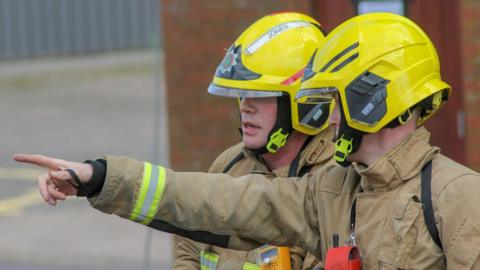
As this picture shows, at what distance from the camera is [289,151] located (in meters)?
4.29

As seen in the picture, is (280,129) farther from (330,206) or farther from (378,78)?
(378,78)

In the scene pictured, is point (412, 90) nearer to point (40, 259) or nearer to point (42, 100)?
point (40, 259)

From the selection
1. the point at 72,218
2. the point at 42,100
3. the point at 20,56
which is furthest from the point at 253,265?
the point at 20,56

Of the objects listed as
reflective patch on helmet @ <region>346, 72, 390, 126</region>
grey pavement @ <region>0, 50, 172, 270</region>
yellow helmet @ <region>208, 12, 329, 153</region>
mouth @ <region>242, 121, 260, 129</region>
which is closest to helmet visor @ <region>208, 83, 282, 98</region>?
yellow helmet @ <region>208, 12, 329, 153</region>

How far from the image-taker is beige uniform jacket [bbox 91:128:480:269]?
3.14 meters

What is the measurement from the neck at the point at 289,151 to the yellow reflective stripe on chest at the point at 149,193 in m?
0.98

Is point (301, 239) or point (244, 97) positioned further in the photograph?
point (244, 97)

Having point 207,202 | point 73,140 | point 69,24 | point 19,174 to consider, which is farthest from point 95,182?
point 69,24

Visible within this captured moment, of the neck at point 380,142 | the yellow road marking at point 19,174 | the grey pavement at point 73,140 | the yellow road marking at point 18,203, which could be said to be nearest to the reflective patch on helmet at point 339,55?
the neck at point 380,142

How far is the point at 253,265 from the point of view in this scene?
4.12 metres

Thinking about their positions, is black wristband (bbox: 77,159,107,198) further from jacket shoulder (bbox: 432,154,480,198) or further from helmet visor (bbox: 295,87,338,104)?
jacket shoulder (bbox: 432,154,480,198)

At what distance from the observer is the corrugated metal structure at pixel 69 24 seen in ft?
60.0

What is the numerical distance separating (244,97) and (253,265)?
1.99 feet

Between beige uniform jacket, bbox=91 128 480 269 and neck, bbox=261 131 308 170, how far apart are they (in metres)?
0.67
